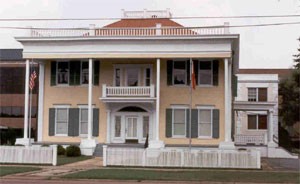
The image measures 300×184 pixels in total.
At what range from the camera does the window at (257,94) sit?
5747 cm

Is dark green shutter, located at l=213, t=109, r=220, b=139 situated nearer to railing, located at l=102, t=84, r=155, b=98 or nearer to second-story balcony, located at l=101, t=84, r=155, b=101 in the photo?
second-story balcony, located at l=101, t=84, r=155, b=101

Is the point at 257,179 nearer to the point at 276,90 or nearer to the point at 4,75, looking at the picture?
the point at 276,90

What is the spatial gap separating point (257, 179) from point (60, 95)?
2155 cm

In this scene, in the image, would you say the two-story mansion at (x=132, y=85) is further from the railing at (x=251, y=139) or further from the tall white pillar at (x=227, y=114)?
the railing at (x=251, y=139)

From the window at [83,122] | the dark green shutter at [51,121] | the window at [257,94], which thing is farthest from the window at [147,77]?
the window at [257,94]

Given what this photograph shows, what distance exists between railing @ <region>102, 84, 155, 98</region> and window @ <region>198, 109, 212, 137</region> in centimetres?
384

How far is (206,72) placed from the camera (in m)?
37.7

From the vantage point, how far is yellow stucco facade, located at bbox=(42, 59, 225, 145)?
37.5 metres

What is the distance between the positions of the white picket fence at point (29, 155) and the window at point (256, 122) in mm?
35118

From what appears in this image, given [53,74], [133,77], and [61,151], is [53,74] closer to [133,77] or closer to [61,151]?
[133,77]

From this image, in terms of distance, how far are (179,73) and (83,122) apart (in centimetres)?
753

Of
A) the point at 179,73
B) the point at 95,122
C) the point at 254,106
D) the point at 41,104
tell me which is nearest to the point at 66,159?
the point at 95,122

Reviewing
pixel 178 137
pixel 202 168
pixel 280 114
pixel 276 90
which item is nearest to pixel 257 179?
pixel 202 168

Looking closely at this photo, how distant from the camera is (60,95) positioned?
39.3 m
